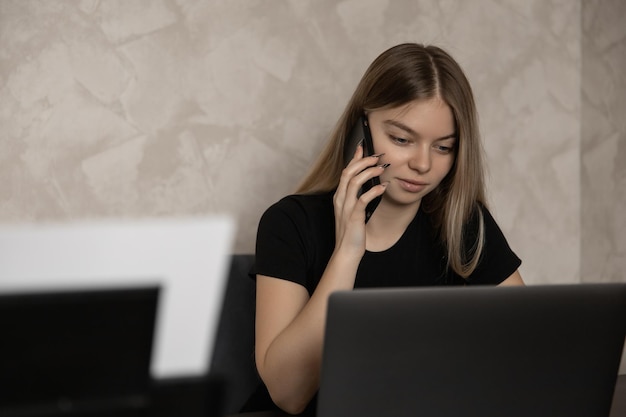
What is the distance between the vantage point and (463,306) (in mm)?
869

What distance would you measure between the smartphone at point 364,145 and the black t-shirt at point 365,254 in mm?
113

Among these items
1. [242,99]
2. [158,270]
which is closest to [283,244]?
[242,99]

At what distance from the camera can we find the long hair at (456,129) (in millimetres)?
1585

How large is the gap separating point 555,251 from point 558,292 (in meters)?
1.67

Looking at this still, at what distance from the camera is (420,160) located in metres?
1.55

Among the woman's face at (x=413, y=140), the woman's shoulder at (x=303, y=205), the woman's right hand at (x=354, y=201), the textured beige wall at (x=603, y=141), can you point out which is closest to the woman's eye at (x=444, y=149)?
the woman's face at (x=413, y=140)

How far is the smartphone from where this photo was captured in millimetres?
1550

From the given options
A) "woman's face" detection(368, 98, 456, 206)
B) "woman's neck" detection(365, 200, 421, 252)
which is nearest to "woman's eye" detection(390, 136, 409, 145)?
"woman's face" detection(368, 98, 456, 206)

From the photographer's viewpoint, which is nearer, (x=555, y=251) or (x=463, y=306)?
(x=463, y=306)

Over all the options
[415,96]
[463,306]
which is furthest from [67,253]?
[415,96]

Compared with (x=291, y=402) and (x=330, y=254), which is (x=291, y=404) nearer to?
(x=291, y=402)

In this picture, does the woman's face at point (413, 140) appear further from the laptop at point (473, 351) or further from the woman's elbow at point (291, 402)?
the laptop at point (473, 351)

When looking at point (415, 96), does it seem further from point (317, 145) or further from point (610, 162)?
point (610, 162)

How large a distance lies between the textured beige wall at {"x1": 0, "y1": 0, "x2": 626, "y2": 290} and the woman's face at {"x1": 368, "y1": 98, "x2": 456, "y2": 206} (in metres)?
0.44
